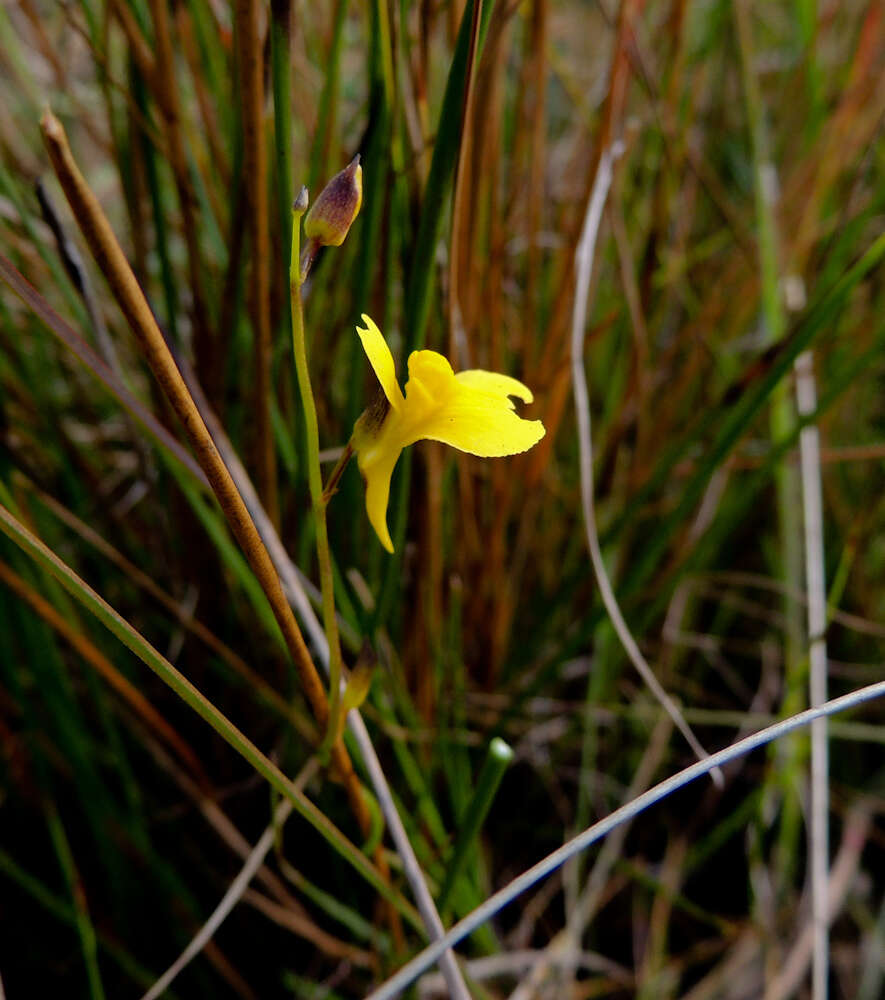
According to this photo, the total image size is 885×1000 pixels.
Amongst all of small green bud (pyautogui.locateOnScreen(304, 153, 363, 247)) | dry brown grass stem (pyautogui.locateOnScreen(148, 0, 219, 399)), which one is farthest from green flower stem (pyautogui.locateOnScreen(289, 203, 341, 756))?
dry brown grass stem (pyautogui.locateOnScreen(148, 0, 219, 399))

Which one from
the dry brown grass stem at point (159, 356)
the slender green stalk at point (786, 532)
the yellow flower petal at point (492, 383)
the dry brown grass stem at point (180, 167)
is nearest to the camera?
the dry brown grass stem at point (159, 356)

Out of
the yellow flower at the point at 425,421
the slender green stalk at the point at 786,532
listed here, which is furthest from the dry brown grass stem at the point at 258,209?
the slender green stalk at the point at 786,532

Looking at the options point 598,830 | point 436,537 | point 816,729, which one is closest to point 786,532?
point 816,729

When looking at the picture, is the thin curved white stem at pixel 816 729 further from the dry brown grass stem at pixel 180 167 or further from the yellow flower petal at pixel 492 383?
the dry brown grass stem at pixel 180 167

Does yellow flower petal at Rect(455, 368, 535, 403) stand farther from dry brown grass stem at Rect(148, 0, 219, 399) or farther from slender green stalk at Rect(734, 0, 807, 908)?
slender green stalk at Rect(734, 0, 807, 908)

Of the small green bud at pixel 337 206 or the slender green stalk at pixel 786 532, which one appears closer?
the small green bud at pixel 337 206

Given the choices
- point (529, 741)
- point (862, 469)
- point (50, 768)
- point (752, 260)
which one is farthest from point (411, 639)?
point (862, 469)
